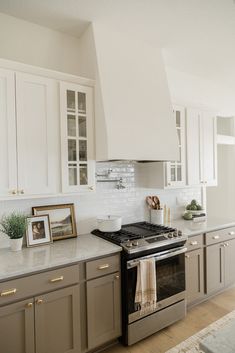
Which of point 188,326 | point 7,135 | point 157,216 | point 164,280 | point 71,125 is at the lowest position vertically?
point 188,326

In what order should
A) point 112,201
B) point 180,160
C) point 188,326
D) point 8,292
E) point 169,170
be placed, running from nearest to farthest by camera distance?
point 8,292 → point 188,326 → point 112,201 → point 169,170 → point 180,160

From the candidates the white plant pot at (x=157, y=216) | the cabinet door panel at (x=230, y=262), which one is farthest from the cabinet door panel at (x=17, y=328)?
the cabinet door panel at (x=230, y=262)

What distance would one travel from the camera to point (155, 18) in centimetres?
226

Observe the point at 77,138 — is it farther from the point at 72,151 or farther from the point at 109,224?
the point at 109,224

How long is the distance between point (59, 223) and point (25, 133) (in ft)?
3.10

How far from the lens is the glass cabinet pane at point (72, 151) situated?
2.17m

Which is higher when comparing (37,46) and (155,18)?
(155,18)

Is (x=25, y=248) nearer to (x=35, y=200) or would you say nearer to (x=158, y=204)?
(x=35, y=200)

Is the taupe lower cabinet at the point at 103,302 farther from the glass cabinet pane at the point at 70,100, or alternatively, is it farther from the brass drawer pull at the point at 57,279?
the glass cabinet pane at the point at 70,100

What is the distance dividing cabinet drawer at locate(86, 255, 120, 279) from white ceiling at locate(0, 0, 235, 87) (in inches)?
88.7

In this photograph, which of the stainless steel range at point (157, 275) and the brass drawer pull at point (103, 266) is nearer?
the brass drawer pull at point (103, 266)

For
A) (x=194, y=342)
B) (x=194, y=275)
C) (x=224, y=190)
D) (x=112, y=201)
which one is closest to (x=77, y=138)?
(x=112, y=201)

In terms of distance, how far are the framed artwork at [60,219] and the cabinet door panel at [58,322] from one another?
63 cm

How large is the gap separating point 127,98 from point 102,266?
5.33 ft
